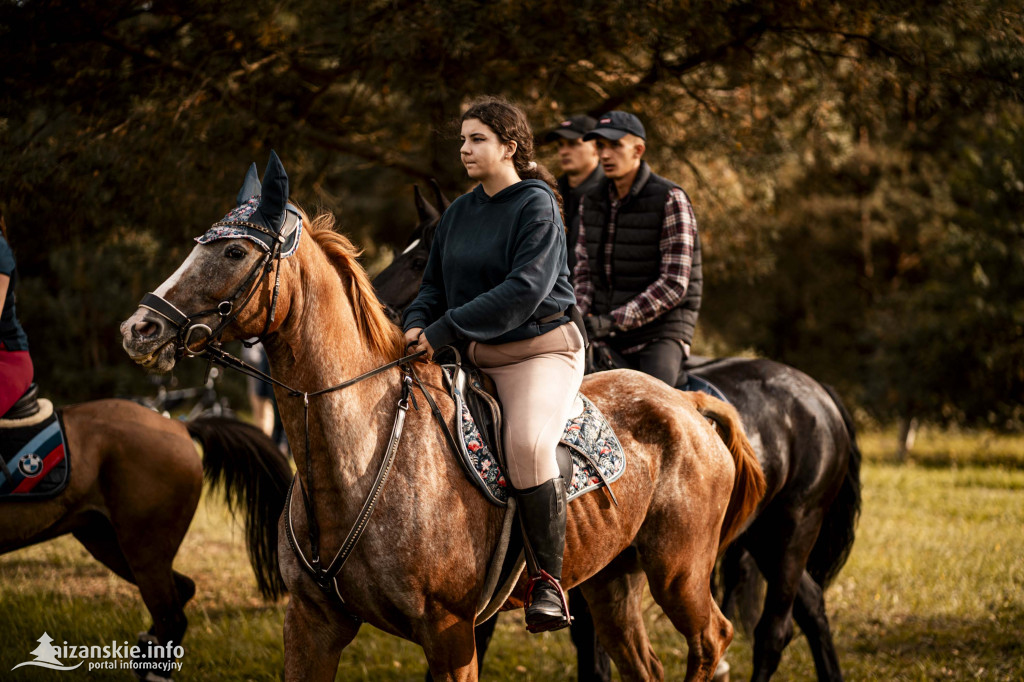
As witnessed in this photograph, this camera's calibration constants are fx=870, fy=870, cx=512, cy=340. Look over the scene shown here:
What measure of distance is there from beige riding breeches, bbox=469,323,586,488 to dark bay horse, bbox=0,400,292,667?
2305 millimetres

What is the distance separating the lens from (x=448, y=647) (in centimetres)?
291

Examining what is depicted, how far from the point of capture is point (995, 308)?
1204cm

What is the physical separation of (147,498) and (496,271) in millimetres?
2674

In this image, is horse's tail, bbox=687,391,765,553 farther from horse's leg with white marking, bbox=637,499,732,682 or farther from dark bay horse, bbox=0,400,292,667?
dark bay horse, bbox=0,400,292,667

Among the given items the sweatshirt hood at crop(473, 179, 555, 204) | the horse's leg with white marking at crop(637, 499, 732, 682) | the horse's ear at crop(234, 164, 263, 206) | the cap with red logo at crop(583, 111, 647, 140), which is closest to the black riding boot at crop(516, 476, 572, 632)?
the horse's leg with white marking at crop(637, 499, 732, 682)

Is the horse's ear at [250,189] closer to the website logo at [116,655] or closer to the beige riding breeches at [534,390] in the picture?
A: the beige riding breeches at [534,390]

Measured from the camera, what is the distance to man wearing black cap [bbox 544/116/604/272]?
17.1 feet

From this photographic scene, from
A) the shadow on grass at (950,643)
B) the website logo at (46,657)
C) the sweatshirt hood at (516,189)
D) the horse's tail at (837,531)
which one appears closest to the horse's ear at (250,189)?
the sweatshirt hood at (516,189)

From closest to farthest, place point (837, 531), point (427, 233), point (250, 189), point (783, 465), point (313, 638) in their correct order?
point (250, 189), point (313, 638), point (783, 465), point (427, 233), point (837, 531)

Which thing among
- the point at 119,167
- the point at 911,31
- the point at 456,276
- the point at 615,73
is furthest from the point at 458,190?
the point at 456,276

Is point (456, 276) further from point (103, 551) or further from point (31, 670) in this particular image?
point (31, 670)

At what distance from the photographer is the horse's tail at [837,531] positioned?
17.9 feet

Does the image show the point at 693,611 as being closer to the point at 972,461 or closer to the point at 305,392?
the point at 305,392

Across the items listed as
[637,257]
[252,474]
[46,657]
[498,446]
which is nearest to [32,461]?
[252,474]
